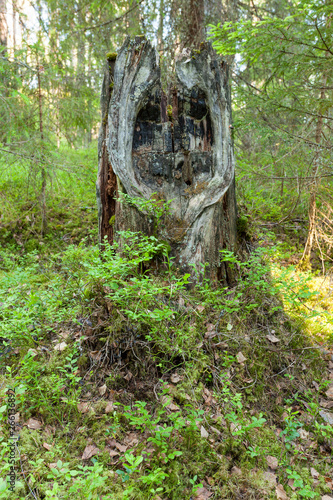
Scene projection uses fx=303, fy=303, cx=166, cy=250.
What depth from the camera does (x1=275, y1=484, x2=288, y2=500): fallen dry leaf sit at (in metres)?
2.24

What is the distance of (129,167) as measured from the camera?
3643 mm

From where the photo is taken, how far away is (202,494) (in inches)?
84.9

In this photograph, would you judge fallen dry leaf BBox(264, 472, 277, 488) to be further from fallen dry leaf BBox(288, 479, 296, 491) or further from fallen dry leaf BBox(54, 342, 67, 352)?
fallen dry leaf BBox(54, 342, 67, 352)

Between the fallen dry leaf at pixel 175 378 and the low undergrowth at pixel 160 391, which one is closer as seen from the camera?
the low undergrowth at pixel 160 391

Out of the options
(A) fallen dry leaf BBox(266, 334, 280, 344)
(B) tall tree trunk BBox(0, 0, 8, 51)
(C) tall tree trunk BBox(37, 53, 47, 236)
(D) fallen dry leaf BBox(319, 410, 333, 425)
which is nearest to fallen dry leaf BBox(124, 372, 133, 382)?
(A) fallen dry leaf BBox(266, 334, 280, 344)

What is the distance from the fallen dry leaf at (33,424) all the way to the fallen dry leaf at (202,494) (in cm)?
129

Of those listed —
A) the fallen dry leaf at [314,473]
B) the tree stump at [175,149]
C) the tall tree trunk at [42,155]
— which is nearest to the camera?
the fallen dry leaf at [314,473]

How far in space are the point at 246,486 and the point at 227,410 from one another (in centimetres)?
54

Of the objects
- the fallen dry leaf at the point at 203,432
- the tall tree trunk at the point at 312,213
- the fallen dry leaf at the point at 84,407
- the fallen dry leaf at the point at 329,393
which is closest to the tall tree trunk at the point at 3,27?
the tall tree trunk at the point at 312,213

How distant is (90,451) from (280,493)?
1.46 m

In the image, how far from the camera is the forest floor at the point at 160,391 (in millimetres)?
2170

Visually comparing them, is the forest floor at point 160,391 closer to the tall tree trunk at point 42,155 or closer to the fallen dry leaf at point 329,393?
the fallen dry leaf at point 329,393

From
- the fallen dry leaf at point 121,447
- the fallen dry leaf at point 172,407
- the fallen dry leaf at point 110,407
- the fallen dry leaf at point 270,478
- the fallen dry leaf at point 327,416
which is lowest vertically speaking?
the fallen dry leaf at point 270,478

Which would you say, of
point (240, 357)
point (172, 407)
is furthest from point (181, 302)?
point (172, 407)
